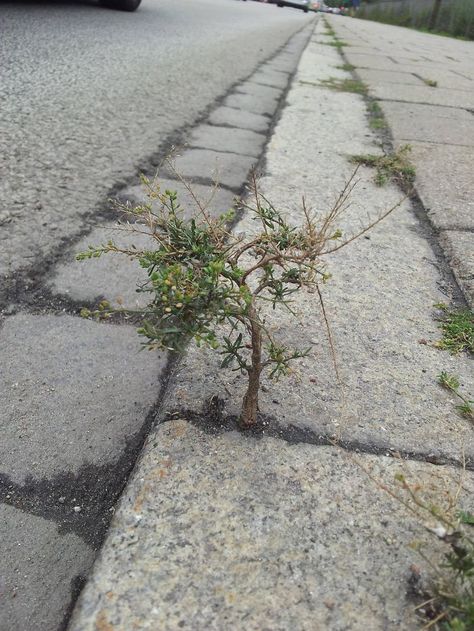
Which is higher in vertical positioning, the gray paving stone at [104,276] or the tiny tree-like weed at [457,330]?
the tiny tree-like weed at [457,330]

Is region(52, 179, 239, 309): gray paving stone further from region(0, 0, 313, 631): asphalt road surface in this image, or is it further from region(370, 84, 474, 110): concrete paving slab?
region(370, 84, 474, 110): concrete paving slab

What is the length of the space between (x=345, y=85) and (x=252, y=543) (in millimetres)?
4084

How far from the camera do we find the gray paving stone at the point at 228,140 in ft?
8.31

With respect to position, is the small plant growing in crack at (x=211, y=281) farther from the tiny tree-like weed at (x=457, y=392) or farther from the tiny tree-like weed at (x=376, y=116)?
the tiny tree-like weed at (x=376, y=116)

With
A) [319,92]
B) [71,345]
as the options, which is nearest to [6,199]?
[71,345]

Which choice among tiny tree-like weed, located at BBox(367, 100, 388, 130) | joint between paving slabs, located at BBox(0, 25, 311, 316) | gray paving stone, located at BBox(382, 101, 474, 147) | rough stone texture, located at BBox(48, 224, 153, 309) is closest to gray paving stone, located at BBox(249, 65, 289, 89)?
tiny tree-like weed, located at BBox(367, 100, 388, 130)

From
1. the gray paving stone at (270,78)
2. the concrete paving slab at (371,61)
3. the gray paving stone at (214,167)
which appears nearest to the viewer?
the gray paving stone at (214,167)

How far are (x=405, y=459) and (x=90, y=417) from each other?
550 mm

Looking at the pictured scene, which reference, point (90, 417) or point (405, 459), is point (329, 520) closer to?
point (405, 459)

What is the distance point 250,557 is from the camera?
29.0 inches

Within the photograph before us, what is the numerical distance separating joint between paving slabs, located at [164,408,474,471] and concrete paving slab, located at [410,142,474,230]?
1.03m

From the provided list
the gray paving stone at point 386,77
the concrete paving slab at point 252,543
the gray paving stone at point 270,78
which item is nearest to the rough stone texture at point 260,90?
the gray paving stone at point 270,78

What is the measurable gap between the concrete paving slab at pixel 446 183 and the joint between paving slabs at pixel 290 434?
103 cm

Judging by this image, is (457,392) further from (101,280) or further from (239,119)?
(239,119)
